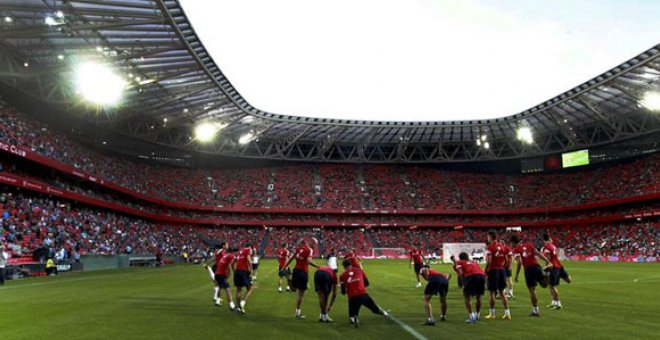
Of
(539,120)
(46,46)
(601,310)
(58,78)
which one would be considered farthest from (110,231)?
(539,120)

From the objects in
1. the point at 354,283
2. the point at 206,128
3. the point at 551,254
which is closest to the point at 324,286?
the point at 354,283

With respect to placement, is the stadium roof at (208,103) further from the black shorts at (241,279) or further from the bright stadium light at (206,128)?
the black shorts at (241,279)

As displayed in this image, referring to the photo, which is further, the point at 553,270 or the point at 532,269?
the point at 553,270

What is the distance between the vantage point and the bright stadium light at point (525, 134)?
201 ft

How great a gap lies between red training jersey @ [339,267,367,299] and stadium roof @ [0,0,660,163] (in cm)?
2582

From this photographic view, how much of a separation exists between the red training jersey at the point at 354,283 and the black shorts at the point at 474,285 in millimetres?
2785

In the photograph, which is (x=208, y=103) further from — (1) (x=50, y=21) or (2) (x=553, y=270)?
(2) (x=553, y=270)

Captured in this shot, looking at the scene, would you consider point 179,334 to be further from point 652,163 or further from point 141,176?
point 652,163

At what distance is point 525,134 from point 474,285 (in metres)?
53.1

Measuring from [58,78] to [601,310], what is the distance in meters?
44.1

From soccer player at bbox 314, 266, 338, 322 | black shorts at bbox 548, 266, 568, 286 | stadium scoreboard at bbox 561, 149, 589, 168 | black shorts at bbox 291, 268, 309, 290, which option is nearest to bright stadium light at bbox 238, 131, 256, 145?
stadium scoreboard at bbox 561, 149, 589, 168

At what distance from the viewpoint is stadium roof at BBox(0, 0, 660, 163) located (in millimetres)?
33125

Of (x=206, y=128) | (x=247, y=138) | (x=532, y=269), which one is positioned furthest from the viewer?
(x=247, y=138)

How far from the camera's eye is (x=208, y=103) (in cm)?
5447
